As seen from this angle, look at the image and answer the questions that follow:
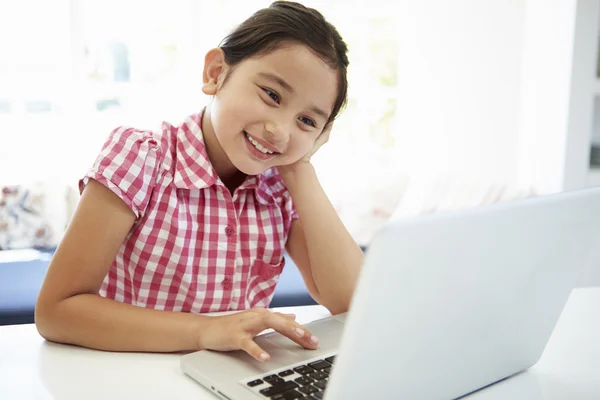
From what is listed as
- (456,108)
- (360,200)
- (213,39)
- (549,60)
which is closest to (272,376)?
(360,200)

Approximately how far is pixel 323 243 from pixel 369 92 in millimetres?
2819

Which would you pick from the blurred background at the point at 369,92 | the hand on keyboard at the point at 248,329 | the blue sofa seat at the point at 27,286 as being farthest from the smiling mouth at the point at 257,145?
the blurred background at the point at 369,92

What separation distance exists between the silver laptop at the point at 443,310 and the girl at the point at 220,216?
0.06 meters

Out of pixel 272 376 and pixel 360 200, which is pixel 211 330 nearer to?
pixel 272 376

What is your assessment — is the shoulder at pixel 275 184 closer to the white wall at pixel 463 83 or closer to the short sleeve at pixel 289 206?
the short sleeve at pixel 289 206

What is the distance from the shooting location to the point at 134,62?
3621 mm

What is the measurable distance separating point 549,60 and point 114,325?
2.60 meters

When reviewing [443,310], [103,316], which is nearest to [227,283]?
[103,316]

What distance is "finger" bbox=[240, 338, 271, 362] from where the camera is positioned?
2.44 feet

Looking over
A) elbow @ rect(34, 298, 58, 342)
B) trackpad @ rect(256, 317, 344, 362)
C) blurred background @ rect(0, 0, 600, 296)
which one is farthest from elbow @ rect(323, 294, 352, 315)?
blurred background @ rect(0, 0, 600, 296)

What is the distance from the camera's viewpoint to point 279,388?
0.68 m

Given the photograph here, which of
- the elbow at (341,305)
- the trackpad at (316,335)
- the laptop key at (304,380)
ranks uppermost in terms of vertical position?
Result: the laptop key at (304,380)

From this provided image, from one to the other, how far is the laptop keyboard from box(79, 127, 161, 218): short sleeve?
387 mm

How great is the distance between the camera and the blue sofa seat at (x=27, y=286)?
6.28 ft
